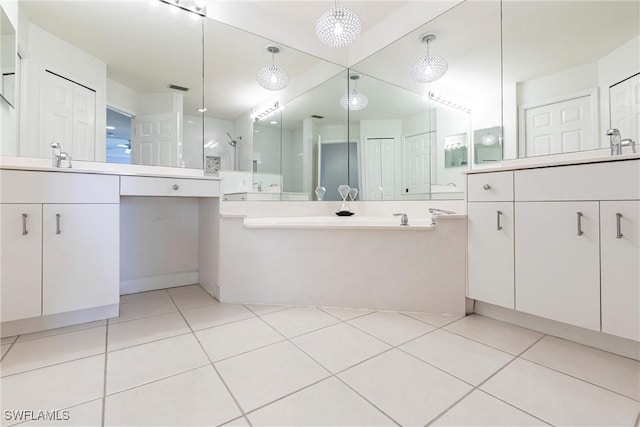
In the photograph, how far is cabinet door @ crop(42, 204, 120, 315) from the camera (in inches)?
55.0

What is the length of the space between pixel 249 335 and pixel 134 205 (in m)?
1.54

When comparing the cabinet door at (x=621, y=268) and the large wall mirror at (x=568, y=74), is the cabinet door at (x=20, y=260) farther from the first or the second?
the large wall mirror at (x=568, y=74)

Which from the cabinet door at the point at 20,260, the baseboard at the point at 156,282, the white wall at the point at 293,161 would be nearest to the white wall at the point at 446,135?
the white wall at the point at 293,161

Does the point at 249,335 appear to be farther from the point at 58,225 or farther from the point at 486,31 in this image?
the point at 486,31

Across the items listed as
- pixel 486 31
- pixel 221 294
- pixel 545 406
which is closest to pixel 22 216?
pixel 221 294

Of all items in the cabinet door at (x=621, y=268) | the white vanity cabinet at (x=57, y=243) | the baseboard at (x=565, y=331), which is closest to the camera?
the cabinet door at (x=621, y=268)

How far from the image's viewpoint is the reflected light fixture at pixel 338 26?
1934 millimetres

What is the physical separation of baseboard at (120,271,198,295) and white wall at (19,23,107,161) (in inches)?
41.7

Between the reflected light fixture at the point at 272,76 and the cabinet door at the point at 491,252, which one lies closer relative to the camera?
the cabinet door at the point at 491,252

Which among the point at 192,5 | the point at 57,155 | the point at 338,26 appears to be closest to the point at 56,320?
the point at 57,155

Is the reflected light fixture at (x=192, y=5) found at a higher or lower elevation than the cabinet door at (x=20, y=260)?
higher

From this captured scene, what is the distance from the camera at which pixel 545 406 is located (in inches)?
35.6

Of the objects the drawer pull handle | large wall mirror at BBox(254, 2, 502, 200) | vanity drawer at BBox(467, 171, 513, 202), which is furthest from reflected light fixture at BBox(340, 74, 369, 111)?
the drawer pull handle

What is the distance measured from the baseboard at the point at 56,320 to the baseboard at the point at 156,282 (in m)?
0.50
